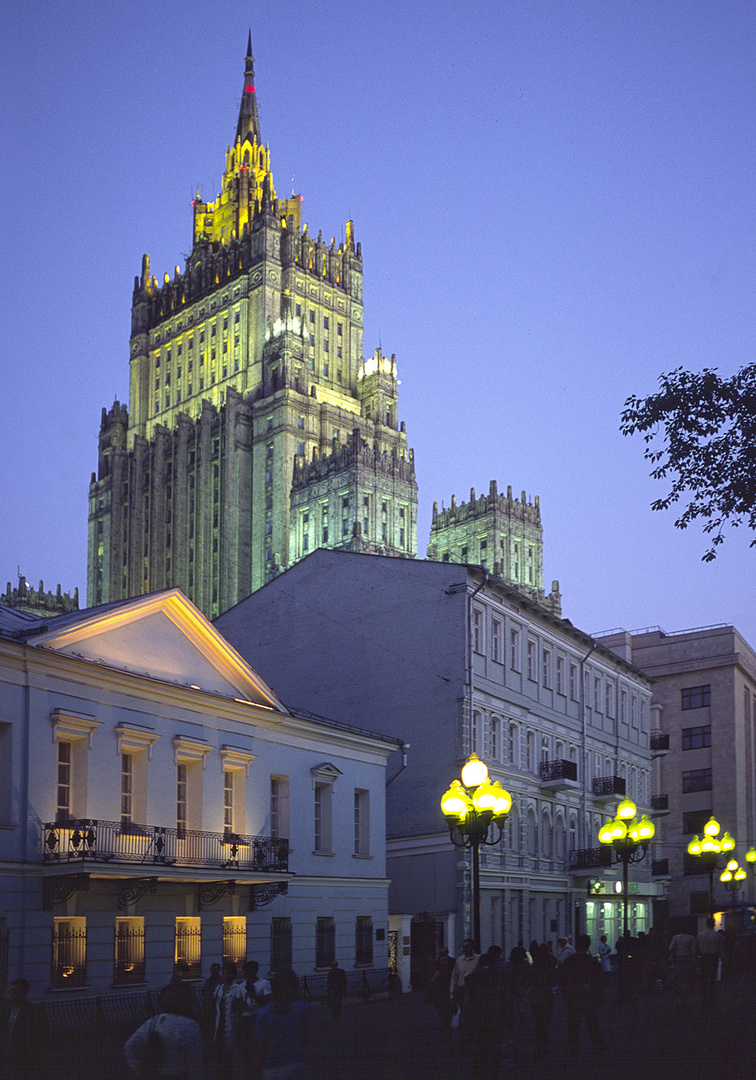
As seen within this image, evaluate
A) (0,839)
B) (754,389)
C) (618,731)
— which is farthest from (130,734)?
(618,731)

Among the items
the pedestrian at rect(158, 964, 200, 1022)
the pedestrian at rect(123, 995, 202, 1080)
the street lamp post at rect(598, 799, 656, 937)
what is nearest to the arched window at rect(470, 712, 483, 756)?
the street lamp post at rect(598, 799, 656, 937)

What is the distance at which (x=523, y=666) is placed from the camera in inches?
2003

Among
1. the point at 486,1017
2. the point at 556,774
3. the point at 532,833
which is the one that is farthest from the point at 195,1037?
the point at 556,774

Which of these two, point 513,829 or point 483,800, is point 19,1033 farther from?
point 513,829

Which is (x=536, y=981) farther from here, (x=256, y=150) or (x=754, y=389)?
(x=256, y=150)

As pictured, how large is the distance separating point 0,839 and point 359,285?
127m

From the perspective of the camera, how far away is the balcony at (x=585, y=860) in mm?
53094

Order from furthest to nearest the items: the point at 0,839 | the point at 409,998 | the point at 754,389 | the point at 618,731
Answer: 1. the point at 618,731
2. the point at 409,998
3. the point at 0,839
4. the point at 754,389

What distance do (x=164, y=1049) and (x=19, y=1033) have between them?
380 centimetres

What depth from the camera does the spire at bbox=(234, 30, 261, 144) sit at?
176 m

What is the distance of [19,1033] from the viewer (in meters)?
13.0

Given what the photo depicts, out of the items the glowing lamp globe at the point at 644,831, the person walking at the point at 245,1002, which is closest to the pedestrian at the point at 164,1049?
Answer: the person walking at the point at 245,1002

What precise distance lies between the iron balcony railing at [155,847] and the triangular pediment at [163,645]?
3.47 meters

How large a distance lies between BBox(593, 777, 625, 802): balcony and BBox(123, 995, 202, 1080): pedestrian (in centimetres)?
4730
